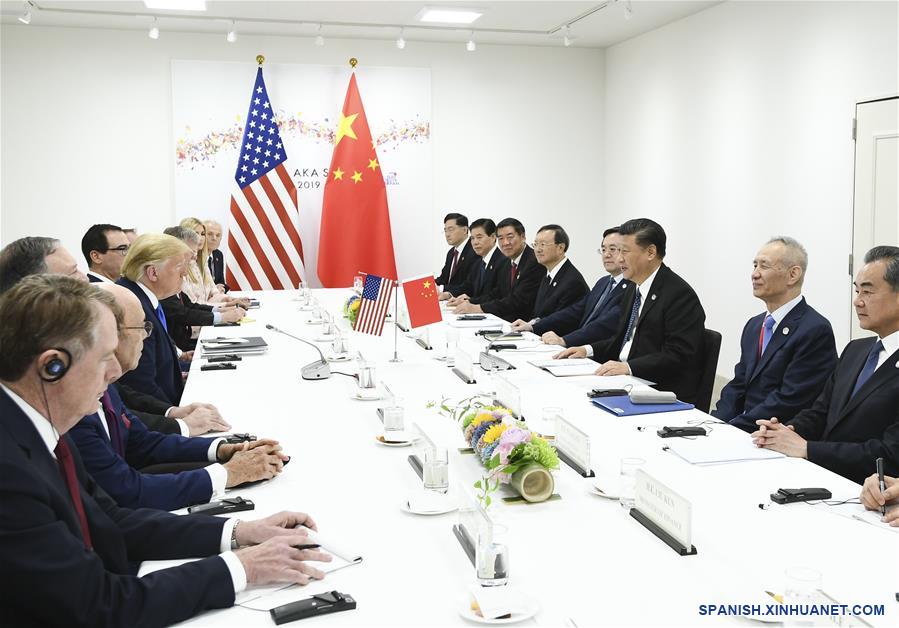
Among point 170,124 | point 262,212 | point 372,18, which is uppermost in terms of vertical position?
point 372,18

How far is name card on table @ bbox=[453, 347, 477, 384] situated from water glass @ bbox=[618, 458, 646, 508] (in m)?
1.65

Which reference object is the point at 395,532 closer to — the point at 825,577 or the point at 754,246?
the point at 825,577

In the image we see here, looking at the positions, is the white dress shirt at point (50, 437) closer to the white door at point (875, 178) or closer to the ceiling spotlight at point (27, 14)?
the white door at point (875, 178)

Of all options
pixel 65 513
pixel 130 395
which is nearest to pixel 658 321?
pixel 130 395

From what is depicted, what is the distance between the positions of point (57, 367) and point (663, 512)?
136cm

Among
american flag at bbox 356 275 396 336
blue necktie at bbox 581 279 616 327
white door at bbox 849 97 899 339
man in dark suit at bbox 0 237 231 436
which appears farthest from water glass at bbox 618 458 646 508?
white door at bbox 849 97 899 339

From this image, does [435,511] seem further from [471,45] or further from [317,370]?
[471,45]

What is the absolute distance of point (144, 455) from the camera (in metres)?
2.76

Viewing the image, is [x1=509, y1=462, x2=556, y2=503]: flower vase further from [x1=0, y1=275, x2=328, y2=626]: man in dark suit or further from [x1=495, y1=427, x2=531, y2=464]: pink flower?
[x1=0, y1=275, x2=328, y2=626]: man in dark suit

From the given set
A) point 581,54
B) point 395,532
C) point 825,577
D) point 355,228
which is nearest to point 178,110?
point 355,228

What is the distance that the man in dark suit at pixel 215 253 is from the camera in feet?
26.5

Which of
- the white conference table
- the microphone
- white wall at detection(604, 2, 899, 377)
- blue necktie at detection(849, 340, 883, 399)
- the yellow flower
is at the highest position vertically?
white wall at detection(604, 2, 899, 377)

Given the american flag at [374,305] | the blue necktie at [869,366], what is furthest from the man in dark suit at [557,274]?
the blue necktie at [869,366]

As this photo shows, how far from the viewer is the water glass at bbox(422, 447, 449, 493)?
224 centimetres
